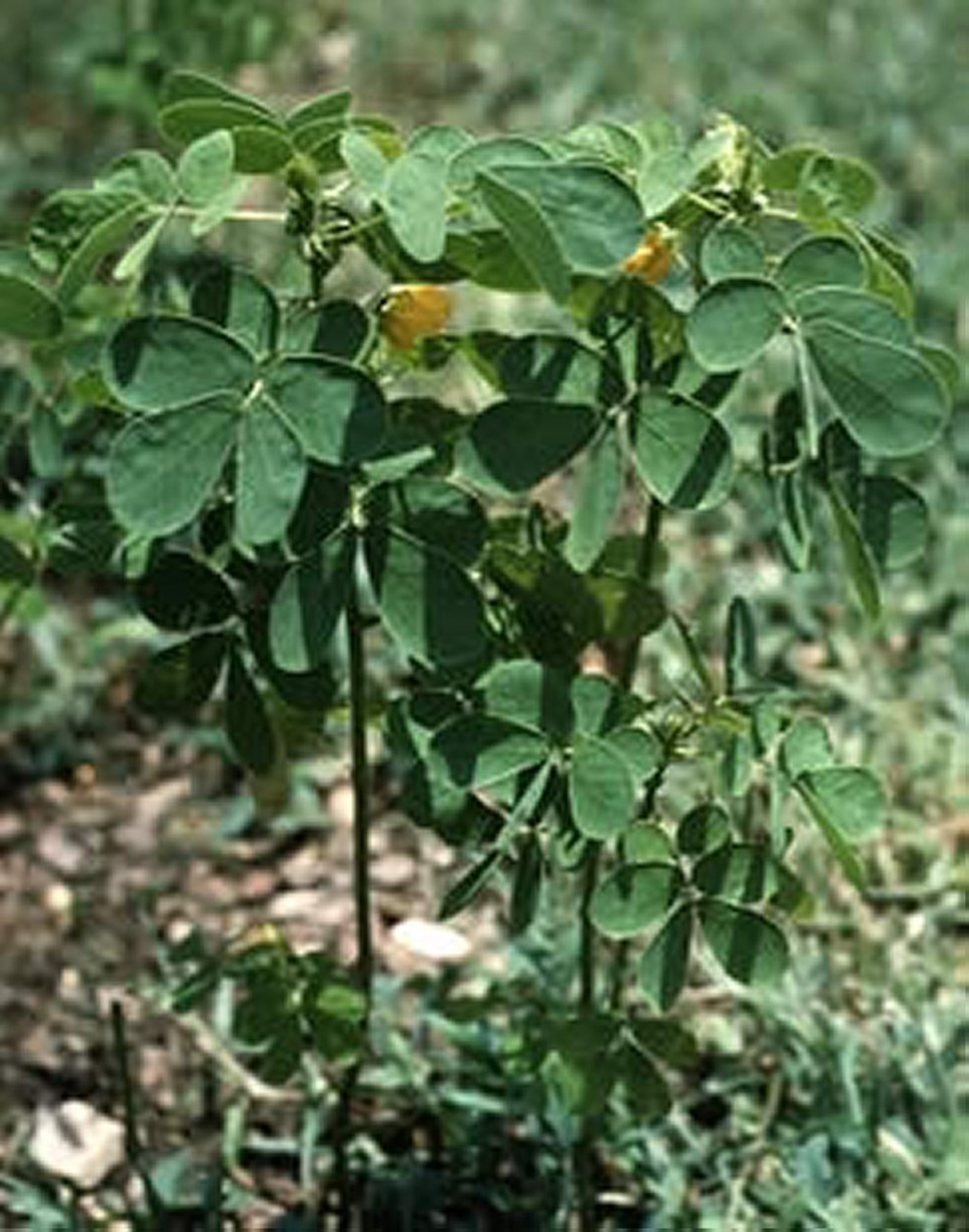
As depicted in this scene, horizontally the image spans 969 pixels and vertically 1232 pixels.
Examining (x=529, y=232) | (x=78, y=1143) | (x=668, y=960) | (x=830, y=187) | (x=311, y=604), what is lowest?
(x=78, y=1143)

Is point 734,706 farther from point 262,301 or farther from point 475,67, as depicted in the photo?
point 475,67

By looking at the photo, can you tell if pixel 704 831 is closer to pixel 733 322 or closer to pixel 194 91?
pixel 733 322

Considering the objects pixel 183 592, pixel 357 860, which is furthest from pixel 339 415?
pixel 357 860

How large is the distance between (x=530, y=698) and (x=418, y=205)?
1.22 ft

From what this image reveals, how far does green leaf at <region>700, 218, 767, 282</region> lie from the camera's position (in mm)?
1760

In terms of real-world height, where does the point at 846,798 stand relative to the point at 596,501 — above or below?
below

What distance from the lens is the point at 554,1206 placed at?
7.75 ft

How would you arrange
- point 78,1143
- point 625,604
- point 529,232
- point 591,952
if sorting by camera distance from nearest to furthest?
point 529,232, point 625,604, point 591,952, point 78,1143

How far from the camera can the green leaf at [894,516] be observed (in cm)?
191

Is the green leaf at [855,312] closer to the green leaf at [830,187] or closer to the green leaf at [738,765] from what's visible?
the green leaf at [830,187]

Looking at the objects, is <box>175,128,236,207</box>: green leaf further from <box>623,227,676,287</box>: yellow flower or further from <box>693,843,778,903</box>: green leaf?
<box>693,843,778,903</box>: green leaf

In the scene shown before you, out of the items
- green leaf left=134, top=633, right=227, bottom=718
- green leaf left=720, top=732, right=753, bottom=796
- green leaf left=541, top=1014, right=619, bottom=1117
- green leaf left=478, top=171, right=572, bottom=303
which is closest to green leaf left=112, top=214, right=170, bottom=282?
green leaf left=478, top=171, right=572, bottom=303

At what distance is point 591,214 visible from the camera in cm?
169

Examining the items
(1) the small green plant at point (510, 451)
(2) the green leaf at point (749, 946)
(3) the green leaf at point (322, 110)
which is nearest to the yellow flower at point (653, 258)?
(1) the small green plant at point (510, 451)
